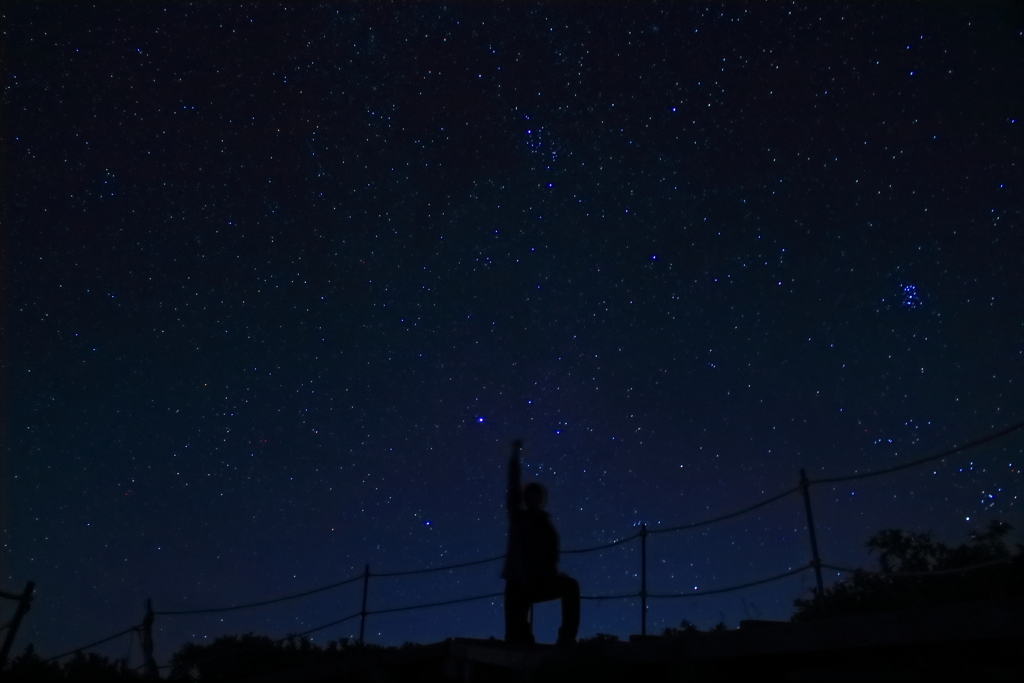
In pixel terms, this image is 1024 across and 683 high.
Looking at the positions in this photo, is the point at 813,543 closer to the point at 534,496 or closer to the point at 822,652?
the point at 822,652

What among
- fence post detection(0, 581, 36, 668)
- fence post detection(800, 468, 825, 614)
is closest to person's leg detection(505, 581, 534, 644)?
fence post detection(800, 468, 825, 614)

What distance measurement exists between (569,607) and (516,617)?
496 millimetres

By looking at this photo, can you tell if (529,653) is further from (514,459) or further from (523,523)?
(514,459)

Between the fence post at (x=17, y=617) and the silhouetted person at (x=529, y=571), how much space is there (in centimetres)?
392

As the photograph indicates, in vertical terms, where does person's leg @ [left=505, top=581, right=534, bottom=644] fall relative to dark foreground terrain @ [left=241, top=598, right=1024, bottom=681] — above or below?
above

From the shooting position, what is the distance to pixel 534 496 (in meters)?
6.62

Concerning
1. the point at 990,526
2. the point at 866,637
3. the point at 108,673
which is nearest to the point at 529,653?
the point at 866,637

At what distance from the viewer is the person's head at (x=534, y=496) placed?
660 centimetres

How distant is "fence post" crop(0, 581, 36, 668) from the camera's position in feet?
21.6

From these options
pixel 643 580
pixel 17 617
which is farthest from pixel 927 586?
pixel 17 617

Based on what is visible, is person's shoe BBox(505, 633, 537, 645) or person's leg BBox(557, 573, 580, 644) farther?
person's shoe BBox(505, 633, 537, 645)

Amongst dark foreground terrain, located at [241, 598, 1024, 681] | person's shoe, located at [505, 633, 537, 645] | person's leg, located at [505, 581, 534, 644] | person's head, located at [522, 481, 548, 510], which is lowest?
dark foreground terrain, located at [241, 598, 1024, 681]

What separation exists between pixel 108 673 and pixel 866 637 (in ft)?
23.6

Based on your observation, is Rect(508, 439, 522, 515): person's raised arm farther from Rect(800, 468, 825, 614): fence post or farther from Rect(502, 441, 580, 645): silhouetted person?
Rect(800, 468, 825, 614): fence post
